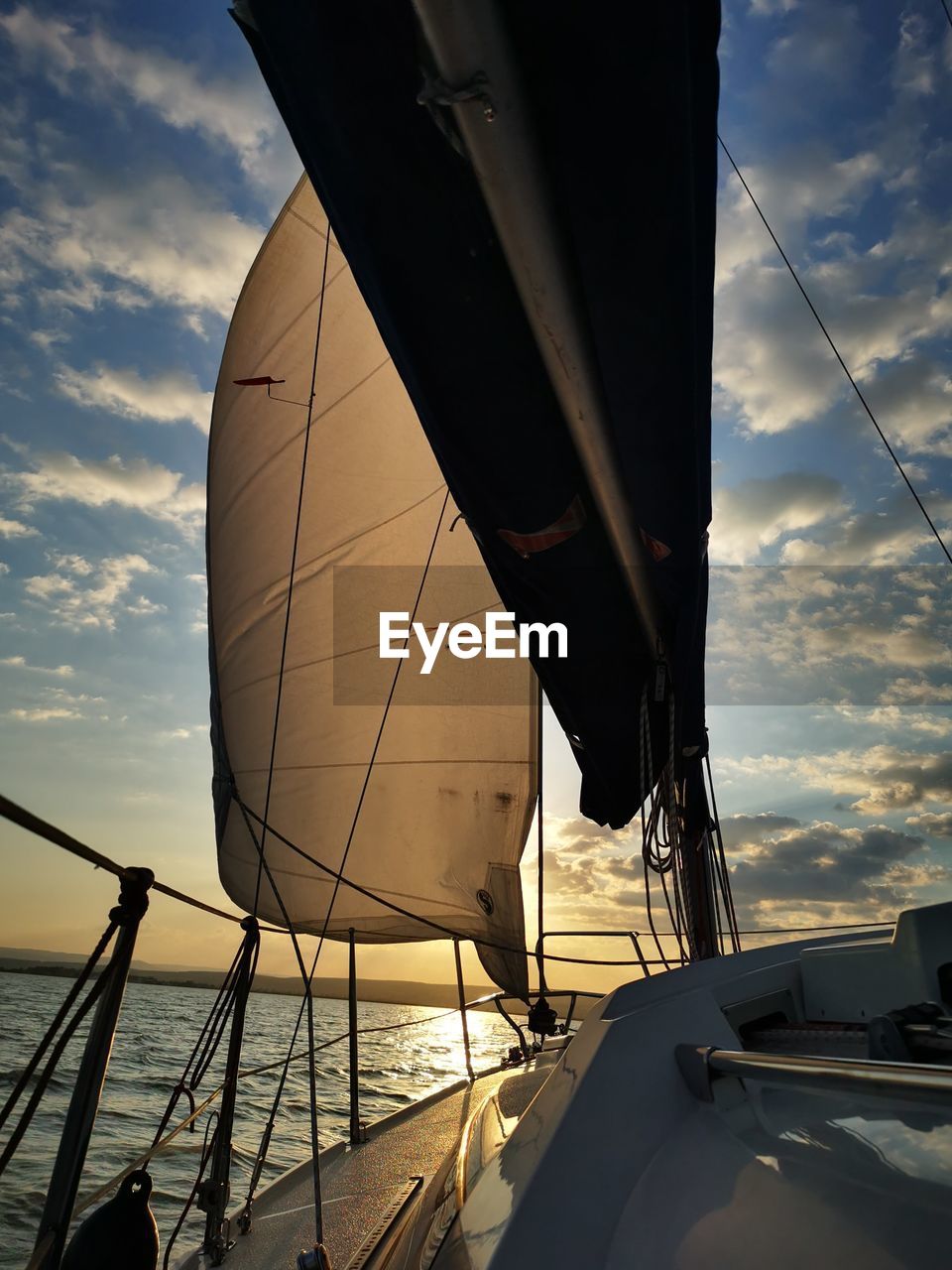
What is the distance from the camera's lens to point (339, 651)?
5.44 m

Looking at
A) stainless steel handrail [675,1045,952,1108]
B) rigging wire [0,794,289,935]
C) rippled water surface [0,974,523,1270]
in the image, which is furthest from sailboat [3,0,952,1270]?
rippled water surface [0,974,523,1270]

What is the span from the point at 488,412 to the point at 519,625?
2.82 ft

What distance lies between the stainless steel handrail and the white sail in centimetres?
393

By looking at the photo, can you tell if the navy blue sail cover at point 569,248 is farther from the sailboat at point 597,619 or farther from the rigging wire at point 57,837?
the rigging wire at point 57,837

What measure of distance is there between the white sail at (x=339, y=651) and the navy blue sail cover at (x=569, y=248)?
106 inches

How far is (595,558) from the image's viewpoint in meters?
2.55

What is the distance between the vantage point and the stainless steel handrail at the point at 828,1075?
934 mm

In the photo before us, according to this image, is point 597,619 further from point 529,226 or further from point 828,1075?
point 828,1075

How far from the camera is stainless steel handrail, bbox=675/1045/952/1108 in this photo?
3.06ft

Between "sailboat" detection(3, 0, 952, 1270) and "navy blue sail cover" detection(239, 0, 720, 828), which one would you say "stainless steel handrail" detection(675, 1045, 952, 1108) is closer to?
"sailboat" detection(3, 0, 952, 1270)

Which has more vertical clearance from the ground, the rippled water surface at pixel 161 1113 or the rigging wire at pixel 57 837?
the rigging wire at pixel 57 837

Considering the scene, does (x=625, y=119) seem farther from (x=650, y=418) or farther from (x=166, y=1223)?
(x=166, y=1223)

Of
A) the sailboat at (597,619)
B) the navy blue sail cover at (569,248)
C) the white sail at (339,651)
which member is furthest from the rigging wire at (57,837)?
the white sail at (339,651)

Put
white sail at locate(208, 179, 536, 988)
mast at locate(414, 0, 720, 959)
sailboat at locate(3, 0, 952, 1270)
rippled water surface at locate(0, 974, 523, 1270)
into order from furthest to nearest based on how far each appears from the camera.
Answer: rippled water surface at locate(0, 974, 523, 1270) → white sail at locate(208, 179, 536, 988) → mast at locate(414, 0, 720, 959) → sailboat at locate(3, 0, 952, 1270)
